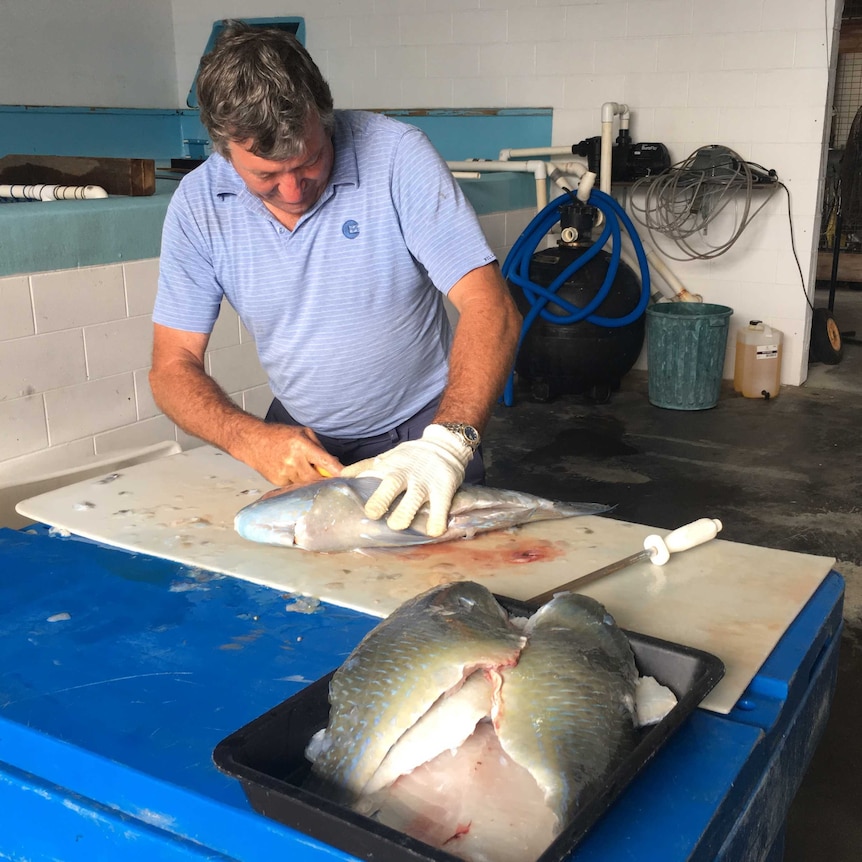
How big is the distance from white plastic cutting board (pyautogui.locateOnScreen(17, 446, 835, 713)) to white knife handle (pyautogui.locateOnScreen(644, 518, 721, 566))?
0.7 inches

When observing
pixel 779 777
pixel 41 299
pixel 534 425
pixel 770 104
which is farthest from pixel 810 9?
pixel 779 777

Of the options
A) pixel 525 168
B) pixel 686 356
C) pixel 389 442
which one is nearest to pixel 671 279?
pixel 686 356

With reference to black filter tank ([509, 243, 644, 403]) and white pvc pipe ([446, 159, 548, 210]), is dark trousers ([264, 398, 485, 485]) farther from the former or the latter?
white pvc pipe ([446, 159, 548, 210])

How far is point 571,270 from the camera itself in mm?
4945

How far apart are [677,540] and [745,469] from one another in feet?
9.36

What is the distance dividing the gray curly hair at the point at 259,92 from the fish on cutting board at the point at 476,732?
0.92 m

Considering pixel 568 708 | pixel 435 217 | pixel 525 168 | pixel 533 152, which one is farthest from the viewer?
pixel 533 152

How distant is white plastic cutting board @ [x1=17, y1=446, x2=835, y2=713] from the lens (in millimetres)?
1207

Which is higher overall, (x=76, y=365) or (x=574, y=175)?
(x=574, y=175)

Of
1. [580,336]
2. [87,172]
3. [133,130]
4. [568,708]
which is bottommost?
[580,336]

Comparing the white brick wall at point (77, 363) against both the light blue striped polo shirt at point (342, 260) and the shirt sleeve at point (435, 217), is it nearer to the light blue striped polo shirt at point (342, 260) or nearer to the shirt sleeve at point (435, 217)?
the light blue striped polo shirt at point (342, 260)

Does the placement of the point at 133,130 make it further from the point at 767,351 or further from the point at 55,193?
the point at 767,351

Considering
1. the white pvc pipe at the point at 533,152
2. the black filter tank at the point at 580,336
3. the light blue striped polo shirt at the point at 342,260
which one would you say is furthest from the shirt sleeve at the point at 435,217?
the white pvc pipe at the point at 533,152

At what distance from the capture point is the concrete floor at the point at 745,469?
2371mm
